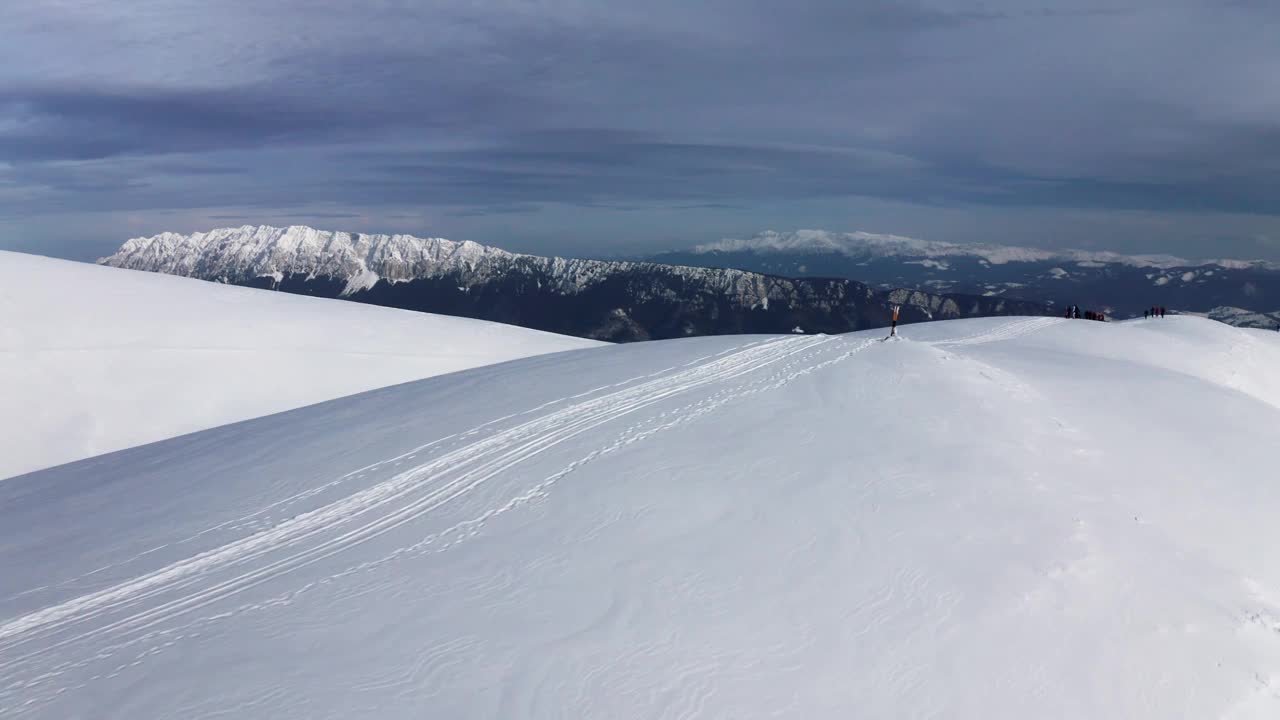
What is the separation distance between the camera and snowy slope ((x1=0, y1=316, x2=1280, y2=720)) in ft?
23.2

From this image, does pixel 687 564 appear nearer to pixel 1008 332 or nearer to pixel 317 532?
pixel 317 532

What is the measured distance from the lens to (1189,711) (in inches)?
256

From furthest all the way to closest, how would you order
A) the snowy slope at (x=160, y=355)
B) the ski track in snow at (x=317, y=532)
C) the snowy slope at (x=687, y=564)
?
1. the snowy slope at (x=160, y=355)
2. the ski track in snow at (x=317, y=532)
3. the snowy slope at (x=687, y=564)

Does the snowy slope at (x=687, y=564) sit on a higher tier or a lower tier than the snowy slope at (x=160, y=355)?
lower

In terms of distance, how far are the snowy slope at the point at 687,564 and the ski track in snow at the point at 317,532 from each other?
7 centimetres

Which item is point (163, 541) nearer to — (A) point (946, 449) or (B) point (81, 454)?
(B) point (81, 454)

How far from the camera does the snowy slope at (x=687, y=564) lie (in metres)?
7.07

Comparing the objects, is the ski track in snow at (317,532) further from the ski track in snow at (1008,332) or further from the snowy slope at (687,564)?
the ski track in snow at (1008,332)

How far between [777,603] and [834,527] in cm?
213

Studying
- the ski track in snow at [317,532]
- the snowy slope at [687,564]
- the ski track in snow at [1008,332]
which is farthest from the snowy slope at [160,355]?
the ski track in snow at [1008,332]

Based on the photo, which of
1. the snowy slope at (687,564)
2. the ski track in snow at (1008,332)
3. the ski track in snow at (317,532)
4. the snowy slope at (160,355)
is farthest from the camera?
the ski track in snow at (1008,332)

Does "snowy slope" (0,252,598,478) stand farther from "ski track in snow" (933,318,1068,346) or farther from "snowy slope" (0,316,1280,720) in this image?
"ski track in snow" (933,318,1068,346)

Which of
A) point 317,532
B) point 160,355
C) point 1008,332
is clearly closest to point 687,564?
point 317,532

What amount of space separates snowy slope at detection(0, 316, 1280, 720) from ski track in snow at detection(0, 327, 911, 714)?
0.07 meters
